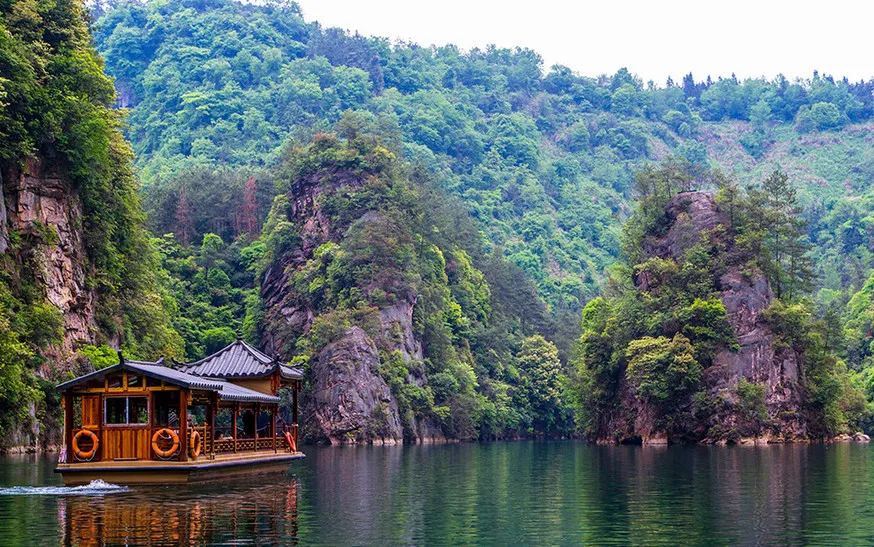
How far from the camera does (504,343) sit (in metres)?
126

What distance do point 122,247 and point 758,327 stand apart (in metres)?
48.7

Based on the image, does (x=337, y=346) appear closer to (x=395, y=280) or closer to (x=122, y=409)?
(x=395, y=280)

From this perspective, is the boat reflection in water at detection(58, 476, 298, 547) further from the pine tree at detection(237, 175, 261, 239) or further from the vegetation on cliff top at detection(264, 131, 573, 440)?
the pine tree at detection(237, 175, 261, 239)

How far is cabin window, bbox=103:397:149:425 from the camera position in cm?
3747

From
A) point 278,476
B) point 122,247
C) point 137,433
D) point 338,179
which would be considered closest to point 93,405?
point 137,433

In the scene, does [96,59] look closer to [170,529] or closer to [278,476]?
[278,476]

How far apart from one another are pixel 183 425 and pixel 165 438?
112 cm

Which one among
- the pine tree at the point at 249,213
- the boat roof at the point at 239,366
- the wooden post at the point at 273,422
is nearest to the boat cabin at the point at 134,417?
the wooden post at the point at 273,422

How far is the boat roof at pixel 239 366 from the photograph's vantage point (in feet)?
158

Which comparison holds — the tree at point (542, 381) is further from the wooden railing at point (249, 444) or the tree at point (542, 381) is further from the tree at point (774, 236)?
the wooden railing at point (249, 444)

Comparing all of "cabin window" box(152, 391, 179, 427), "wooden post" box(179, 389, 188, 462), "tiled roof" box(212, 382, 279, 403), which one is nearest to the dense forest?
"tiled roof" box(212, 382, 279, 403)

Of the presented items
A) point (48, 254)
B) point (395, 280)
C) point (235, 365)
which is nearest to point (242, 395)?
point (235, 365)

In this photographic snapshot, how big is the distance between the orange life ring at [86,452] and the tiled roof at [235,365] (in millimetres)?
9436

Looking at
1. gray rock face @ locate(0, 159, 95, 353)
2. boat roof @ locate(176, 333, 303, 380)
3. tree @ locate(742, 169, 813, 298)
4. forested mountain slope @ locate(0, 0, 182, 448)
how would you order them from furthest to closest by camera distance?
tree @ locate(742, 169, 813, 298)
gray rock face @ locate(0, 159, 95, 353)
forested mountain slope @ locate(0, 0, 182, 448)
boat roof @ locate(176, 333, 303, 380)
